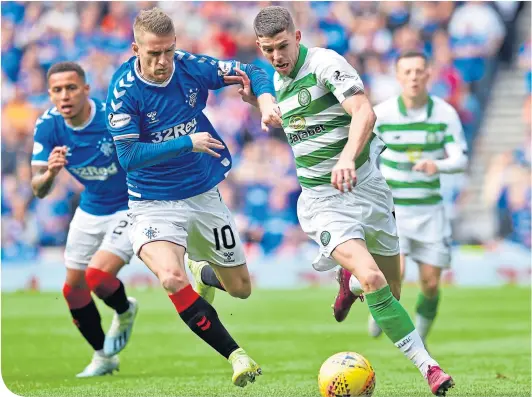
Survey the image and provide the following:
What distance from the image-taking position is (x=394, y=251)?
7961 mm

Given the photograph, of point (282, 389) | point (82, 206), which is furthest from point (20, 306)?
point (282, 389)

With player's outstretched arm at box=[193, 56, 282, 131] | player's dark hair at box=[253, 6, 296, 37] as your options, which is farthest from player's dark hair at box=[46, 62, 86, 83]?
player's dark hair at box=[253, 6, 296, 37]

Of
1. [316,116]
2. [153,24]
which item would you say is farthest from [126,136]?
[316,116]

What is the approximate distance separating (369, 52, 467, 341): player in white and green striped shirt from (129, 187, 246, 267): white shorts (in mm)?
2613

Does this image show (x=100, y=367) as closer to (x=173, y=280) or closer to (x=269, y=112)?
(x=173, y=280)

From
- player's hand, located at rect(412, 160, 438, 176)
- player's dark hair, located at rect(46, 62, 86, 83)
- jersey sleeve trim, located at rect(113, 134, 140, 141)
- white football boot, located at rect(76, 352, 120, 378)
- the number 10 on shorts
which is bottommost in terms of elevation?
white football boot, located at rect(76, 352, 120, 378)

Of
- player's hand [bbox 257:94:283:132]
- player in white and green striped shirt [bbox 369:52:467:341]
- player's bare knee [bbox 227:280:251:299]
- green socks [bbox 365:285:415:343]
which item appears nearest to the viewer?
green socks [bbox 365:285:415:343]

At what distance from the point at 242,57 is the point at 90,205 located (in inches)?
453

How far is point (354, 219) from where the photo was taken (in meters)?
7.53

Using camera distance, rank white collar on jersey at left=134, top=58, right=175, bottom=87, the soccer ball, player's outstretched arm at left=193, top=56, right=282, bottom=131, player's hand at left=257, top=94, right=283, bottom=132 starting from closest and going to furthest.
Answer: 1. the soccer ball
2. player's hand at left=257, top=94, right=283, bottom=132
3. white collar on jersey at left=134, top=58, right=175, bottom=87
4. player's outstretched arm at left=193, top=56, right=282, bottom=131

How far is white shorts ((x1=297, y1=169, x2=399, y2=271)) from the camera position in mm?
7434

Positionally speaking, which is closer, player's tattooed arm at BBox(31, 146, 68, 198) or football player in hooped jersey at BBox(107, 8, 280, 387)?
football player in hooped jersey at BBox(107, 8, 280, 387)

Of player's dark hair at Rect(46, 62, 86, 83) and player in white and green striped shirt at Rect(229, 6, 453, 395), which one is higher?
player's dark hair at Rect(46, 62, 86, 83)

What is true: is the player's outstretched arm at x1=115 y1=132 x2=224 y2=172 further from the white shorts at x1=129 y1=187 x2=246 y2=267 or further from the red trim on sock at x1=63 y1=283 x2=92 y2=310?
the red trim on sock at x1=63 y1=283 x2=92 y2=310
